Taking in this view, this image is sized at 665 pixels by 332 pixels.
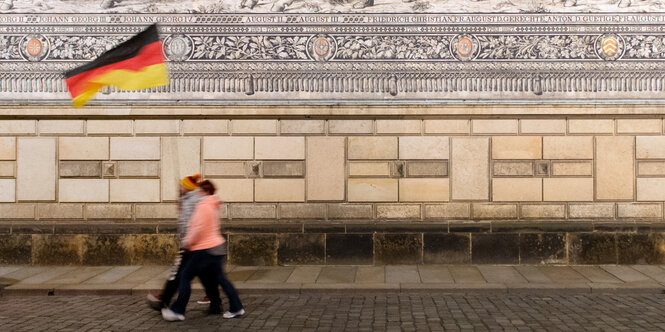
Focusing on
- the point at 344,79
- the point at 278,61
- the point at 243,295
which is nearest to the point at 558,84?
the point at 344,79

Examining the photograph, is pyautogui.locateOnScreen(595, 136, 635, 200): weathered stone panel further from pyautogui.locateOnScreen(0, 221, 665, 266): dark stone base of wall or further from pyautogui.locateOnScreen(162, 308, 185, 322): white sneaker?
pyautogui.locateOnScreen(162, 308, 185, 322): white sneaker

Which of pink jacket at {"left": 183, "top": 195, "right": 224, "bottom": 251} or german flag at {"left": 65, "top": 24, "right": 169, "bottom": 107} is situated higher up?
german flag at {"left": 65, "top": 24, "right": 169, "bottom": 107}

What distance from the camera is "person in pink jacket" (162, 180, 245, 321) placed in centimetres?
660

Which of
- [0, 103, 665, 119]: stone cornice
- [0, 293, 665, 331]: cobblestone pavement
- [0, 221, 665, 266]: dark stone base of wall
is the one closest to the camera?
[0, 293, 665, 331]: cobblestone pavement

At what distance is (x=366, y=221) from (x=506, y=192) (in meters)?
2.73

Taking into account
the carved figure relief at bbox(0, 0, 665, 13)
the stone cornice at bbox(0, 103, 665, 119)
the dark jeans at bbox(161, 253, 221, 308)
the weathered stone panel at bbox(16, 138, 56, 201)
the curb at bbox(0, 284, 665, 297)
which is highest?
the carved figure relief at bbox(0, 0, 665, 13)

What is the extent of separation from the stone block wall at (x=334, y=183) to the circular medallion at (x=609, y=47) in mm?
1173

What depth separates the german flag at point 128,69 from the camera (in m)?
7.14

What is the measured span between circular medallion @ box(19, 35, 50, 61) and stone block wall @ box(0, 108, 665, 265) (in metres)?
1.27

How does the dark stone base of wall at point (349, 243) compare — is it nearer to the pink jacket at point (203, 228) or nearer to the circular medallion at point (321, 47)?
the circular medallion at point (321, 47)

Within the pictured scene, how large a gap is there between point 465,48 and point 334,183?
→ 360 cm

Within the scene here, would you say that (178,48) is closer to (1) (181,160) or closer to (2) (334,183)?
(1) (181,160)

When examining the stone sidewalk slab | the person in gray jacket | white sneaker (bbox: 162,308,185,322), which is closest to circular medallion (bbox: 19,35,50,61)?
the stone sidewalk slab

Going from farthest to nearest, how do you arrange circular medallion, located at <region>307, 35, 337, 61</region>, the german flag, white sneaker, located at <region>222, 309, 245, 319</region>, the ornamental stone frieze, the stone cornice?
circular medallion, located at <region>307, 35, 337, 61</region>, the ornamental stone frieze, the stone cornice, the german flag, white sneaker, located at <region>222, 309, 245, 319</region>
